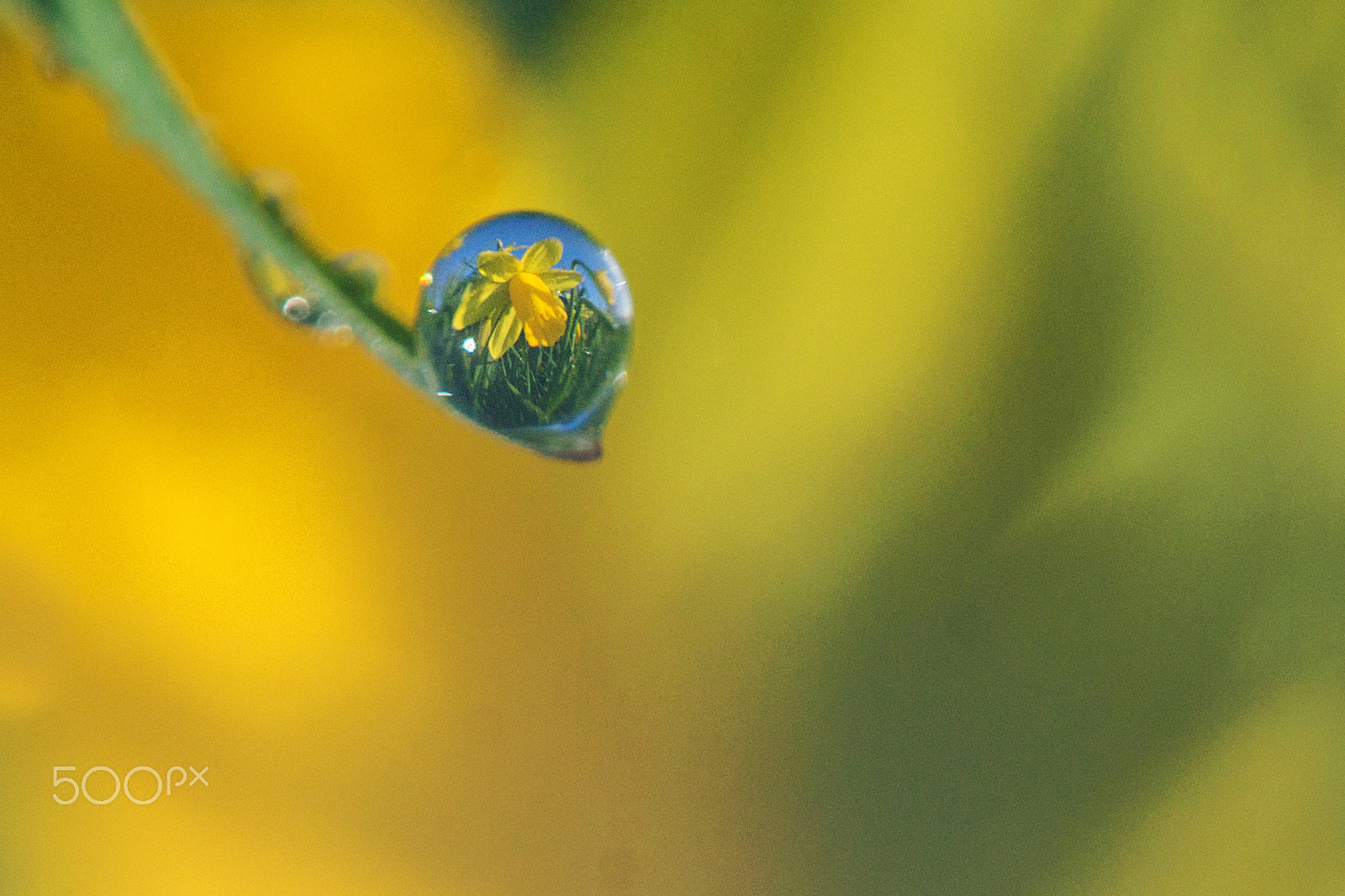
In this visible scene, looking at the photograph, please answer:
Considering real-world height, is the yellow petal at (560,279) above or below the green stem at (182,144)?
below

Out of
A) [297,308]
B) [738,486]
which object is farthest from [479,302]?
[738,486]

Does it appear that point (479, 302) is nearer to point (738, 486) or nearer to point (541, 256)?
point (541, 256)

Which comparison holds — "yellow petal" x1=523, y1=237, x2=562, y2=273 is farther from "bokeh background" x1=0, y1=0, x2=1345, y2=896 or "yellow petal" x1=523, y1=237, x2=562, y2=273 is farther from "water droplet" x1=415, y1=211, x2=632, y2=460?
"bokeh background" x1=0, y1=0, x2=1345, y2=896

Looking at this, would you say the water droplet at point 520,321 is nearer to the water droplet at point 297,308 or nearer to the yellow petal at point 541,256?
the yellow petal at point 541,256

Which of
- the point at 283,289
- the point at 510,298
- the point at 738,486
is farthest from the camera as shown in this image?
the point at 738,486

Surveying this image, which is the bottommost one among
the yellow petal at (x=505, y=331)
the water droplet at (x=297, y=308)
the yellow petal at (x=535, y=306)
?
the yellow petal at (x=505, y=331)

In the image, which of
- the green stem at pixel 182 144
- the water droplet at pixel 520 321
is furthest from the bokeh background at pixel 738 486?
the water droplet at pixel 520 321

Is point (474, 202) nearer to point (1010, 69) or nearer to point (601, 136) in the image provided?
point (601, 136)
